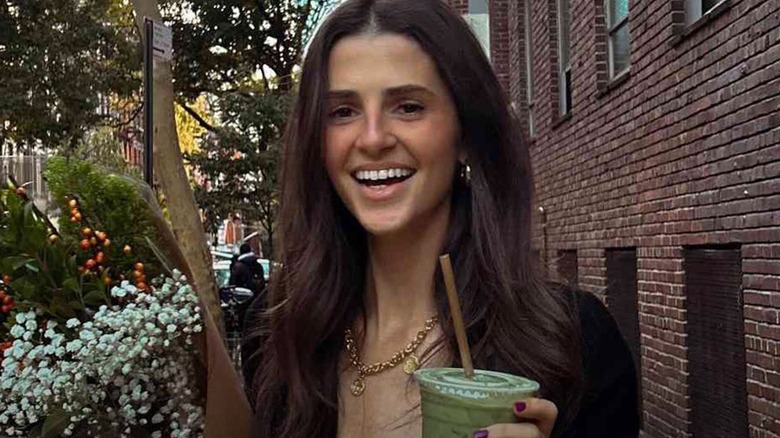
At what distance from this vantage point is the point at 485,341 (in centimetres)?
178

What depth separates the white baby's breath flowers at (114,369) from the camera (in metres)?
1.64

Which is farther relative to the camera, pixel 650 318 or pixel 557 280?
pixel 650 318

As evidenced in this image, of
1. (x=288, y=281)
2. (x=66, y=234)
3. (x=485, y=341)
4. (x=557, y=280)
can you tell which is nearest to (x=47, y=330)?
(x=66, y=234)

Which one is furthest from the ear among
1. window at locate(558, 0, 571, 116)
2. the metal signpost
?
window at locate(558, 0, 571, 116)

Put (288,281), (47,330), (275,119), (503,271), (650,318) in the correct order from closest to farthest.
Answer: (47,330), (503,271), (288,281), (650,318), (275,119)

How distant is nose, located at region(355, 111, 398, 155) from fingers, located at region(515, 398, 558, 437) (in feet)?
2.02

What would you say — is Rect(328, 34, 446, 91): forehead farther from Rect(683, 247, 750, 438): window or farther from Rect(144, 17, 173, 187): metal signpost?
Rect(683, 247, 750, 438): window

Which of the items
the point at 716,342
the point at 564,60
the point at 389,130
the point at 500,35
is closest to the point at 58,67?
the point at 500,35

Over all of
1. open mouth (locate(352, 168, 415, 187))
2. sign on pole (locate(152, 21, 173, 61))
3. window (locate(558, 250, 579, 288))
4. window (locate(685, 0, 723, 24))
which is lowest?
window (locate(558, 250, 579, 288))

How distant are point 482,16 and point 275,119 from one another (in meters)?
3.48

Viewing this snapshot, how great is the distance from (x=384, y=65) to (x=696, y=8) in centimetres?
489

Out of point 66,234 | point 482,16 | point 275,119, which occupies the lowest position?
point 66,234

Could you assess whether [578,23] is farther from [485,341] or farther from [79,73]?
[79,73]

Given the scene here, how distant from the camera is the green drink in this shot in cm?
131
